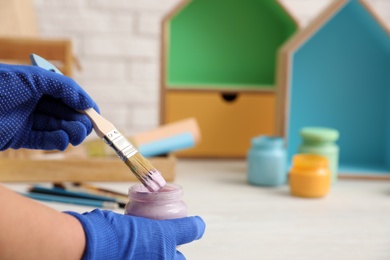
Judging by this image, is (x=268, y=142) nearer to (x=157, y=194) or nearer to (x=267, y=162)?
(x=267, y=162)

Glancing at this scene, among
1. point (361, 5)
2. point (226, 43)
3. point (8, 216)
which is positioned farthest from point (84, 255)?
point (226, 43)

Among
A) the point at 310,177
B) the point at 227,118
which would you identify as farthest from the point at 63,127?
the point at 227,118

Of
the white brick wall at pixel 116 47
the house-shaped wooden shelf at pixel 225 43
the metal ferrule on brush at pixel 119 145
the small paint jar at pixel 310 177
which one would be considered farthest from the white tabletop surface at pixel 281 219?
the white brick wall at pixel 116 47

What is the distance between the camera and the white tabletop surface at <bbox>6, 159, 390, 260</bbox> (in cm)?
63

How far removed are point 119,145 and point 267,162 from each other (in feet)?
1.42

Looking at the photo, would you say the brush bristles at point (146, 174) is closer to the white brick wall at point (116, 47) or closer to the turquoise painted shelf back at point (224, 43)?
the turquoise painted shelf back at point (224, 43)

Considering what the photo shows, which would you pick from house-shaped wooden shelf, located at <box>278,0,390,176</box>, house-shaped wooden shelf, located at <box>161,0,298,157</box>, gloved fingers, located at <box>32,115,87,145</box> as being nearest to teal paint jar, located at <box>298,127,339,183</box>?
house-shaped wooden shelf, located at <box>278,0,390,176</box>

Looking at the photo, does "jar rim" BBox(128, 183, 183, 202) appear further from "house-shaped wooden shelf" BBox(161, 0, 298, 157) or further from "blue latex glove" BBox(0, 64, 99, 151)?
"house-shaped wooden shelf" BBox(161, 0, 298, 157)

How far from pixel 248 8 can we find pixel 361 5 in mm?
394

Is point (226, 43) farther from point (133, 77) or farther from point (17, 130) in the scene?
point (17, 130)

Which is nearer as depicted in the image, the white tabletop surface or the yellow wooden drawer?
the white tabletop surface

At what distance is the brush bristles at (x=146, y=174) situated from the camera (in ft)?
1.90

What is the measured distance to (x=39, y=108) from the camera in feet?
2.07

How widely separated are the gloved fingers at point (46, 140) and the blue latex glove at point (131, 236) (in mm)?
111
